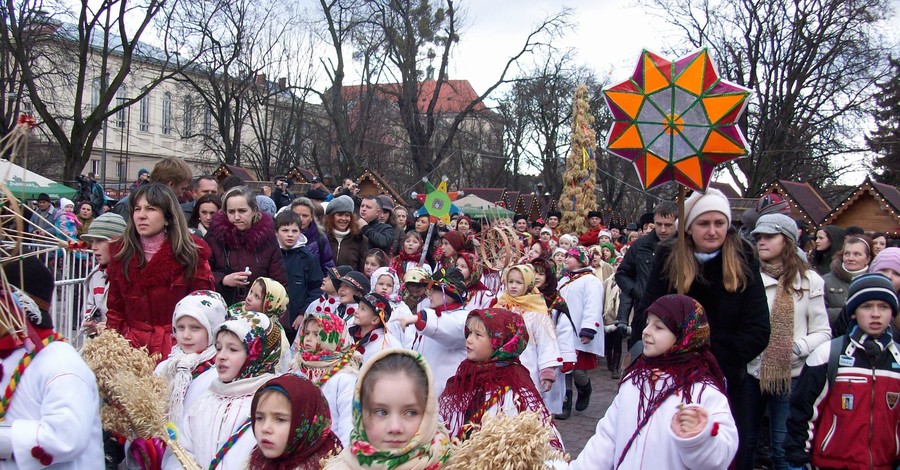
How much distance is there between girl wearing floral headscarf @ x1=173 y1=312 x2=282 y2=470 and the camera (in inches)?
150

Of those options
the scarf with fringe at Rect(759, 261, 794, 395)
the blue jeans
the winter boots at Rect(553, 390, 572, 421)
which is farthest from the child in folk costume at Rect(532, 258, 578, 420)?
the scarf with fringe at Rect(759, 261, 794, 395)

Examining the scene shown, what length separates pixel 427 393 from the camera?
2977 mm

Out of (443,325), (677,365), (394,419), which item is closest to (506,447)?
(394,419)

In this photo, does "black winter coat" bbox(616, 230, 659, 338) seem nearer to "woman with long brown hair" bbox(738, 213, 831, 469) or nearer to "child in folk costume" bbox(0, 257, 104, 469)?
"woman with long brown hair" bbox(738, 213, 831, 469)

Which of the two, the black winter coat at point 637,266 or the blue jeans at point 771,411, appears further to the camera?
the black winter coat at point 637,266

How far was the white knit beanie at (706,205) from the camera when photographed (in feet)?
13.9

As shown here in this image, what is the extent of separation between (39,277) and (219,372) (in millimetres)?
964

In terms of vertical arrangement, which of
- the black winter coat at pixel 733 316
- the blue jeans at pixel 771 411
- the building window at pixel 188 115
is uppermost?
the building window at pixel 188 115

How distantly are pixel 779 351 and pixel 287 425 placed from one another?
11.7ft

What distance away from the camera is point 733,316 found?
165 inches

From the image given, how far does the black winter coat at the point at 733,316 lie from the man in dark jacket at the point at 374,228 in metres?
5.38

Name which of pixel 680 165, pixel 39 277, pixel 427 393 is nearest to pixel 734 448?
pixel 427 393

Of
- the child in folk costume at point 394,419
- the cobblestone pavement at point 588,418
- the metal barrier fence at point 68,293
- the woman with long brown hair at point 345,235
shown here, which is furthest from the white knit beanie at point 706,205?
the metal barrier fence at point 68,293

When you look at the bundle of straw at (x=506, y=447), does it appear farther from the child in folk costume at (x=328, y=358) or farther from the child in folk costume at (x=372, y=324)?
the child in folk costume at (x=372, y=324)
